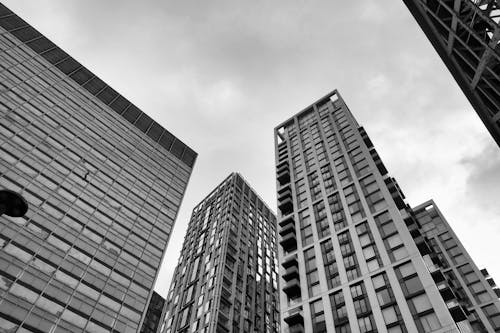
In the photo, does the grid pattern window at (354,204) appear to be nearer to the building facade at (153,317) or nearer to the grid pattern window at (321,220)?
the grid pattern window at (321,220)

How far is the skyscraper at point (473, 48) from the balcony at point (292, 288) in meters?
35.3

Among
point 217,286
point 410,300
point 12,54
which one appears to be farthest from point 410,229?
point 12,54

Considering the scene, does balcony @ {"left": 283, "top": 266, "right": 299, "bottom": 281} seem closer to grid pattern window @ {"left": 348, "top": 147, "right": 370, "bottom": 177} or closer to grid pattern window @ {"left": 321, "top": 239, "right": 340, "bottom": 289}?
grid pattern window @ {"left": 321, "top": 239, "right": 340, "bottom": 289}

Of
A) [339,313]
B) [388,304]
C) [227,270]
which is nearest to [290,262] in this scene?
[339,313]

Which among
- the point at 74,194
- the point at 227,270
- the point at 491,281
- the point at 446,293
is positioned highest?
the point at 491,281

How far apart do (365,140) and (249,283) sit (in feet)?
113

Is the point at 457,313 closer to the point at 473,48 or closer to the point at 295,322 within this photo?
the point at 295,322

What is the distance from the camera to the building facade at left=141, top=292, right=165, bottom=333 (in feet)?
276

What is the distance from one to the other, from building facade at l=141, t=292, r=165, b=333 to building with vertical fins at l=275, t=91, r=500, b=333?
47138mm

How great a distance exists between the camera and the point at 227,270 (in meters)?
65.6

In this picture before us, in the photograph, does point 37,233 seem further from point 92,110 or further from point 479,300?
point 479,300

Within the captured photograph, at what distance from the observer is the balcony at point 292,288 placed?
153ft

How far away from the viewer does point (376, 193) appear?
50.9 meters

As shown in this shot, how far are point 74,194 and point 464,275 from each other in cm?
6937
